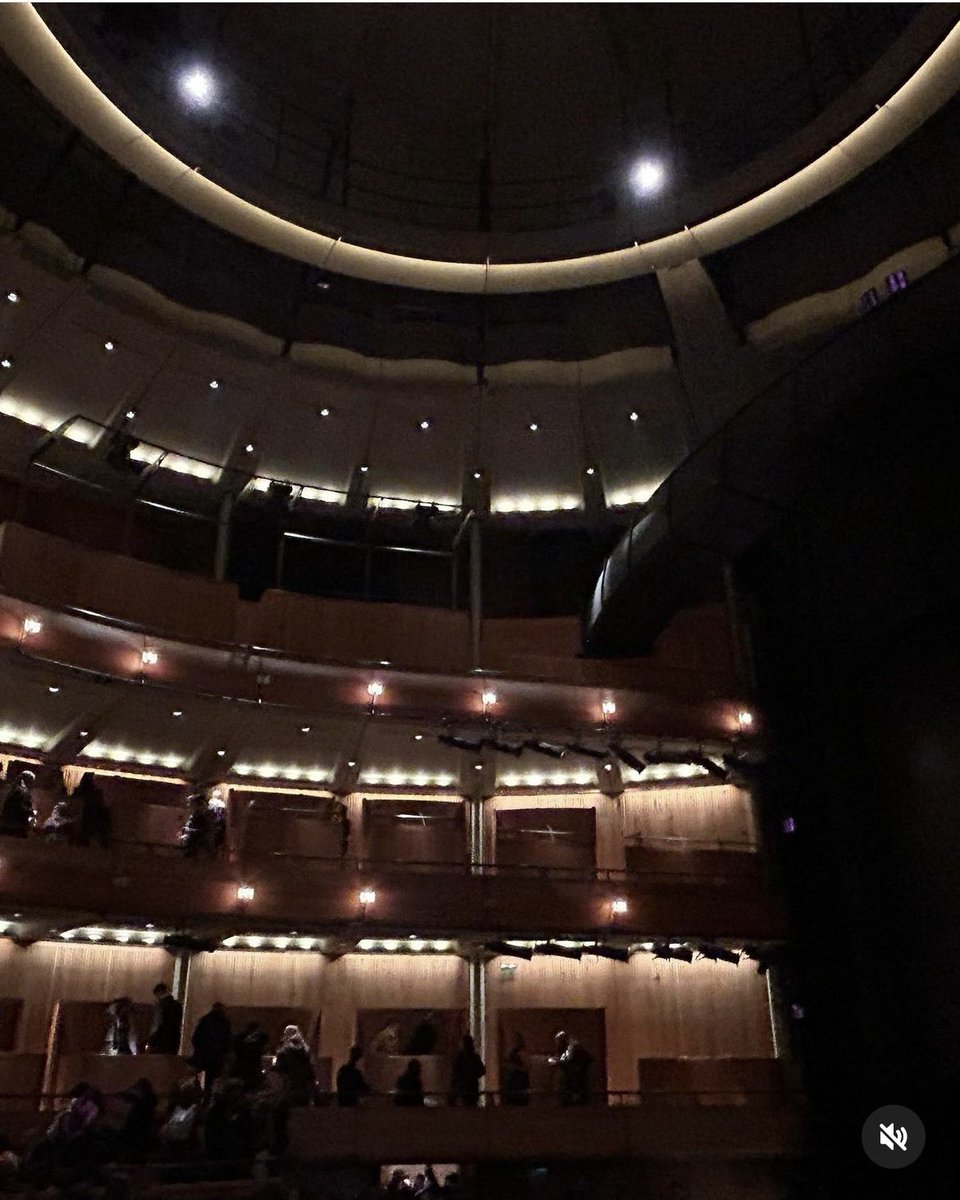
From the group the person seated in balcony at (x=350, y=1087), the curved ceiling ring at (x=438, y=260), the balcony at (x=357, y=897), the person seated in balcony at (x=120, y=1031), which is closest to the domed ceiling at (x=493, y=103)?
the curved ceiling ring at (x=438, y=260)

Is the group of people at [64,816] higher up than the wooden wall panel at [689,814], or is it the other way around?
the wooden wall panel at [689,814]

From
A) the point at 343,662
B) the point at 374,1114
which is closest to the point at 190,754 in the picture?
the point at 343,662

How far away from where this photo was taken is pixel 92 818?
16.2m

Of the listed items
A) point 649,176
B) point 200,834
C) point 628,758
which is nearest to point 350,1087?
A: point 200,834

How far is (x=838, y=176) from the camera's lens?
17.7 meters

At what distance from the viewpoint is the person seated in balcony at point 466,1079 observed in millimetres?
14555

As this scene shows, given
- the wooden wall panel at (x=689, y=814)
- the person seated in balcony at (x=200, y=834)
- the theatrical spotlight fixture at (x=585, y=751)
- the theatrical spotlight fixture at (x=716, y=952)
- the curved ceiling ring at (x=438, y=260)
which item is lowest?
the theatrical spotlight fixture at (x=716, y=952)

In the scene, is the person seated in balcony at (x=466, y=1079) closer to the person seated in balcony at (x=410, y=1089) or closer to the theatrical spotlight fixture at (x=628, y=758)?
the person seated in balcony at (x=410, y=1089)

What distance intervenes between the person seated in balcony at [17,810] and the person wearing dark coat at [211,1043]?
4.15m

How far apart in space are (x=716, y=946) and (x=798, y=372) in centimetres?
1003

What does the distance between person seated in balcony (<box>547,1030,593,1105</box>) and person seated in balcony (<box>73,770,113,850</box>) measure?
26.1 ft

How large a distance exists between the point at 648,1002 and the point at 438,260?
15100mm

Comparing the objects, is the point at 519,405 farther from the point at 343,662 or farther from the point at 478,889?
the point at 478,889

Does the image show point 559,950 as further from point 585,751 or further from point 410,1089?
point 410,1089
